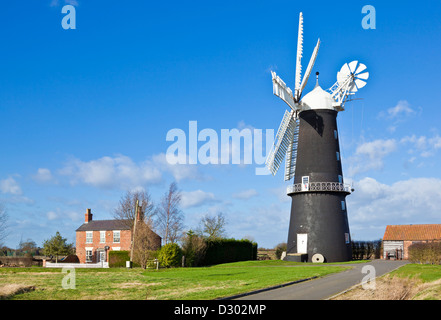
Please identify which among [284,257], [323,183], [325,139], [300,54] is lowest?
[284,257]

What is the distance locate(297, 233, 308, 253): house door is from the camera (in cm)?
3941

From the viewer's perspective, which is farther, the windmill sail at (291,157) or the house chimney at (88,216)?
the house chimney at (88,216)

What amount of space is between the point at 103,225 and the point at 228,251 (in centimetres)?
1807

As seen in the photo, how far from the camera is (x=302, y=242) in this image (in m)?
39.7

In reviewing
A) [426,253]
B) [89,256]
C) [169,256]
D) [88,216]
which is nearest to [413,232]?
[426,253]

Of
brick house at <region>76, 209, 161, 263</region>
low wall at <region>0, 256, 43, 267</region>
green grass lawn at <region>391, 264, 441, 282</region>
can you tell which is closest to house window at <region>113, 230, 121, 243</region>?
brick house at <region>76, 209, 161, 263</region>

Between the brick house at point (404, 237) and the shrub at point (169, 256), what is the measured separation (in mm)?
26522

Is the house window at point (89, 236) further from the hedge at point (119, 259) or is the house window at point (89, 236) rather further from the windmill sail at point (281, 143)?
the windmill sail at point (281, 143)

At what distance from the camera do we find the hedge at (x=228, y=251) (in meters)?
40.6

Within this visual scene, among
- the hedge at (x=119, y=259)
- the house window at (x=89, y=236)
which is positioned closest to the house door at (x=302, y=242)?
the hedge at (x=119, y=259)
